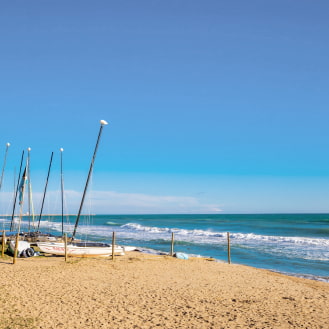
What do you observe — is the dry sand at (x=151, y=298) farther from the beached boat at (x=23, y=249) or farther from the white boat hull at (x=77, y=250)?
the white boat hull at (x=77, y=250)

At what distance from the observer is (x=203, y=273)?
1792 cm

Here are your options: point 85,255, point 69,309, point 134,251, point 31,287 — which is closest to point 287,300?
point 69,309

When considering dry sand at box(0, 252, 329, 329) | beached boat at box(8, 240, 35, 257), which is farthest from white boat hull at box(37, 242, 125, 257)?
dry sand at box(0, 252, 329, 329)

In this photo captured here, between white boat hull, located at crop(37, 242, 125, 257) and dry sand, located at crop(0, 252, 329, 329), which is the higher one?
white boat hull, located at crop(37, 242, 125, 257)

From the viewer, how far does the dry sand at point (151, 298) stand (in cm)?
988

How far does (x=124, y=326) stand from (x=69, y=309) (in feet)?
7.74

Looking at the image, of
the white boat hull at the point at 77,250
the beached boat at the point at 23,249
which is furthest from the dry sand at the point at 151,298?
the white boat hull at the point at 77,250

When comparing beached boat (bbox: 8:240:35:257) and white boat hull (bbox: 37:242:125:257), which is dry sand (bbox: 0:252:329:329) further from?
white boat hull (bbox: 37:242:125:257)

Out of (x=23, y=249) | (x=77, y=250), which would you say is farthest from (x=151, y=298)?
(x=23, y=249)

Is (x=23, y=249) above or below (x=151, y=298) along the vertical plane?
above

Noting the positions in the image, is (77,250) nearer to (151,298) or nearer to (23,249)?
(23,249)

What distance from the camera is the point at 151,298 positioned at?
12.4m

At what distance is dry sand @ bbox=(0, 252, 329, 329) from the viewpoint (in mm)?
9883

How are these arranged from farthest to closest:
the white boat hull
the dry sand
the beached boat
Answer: the white boat hull < the beached boat < the dry sand
